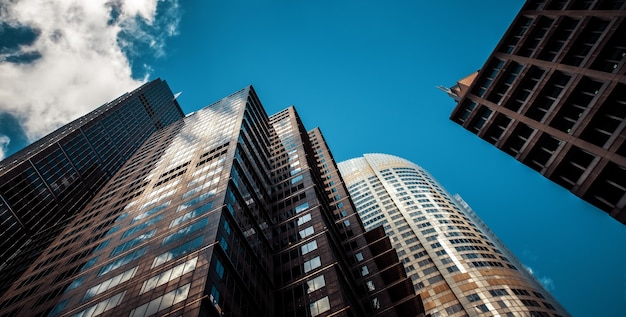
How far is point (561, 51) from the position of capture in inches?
1543

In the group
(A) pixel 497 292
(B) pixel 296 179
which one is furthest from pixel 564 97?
(A) pixel 497 292

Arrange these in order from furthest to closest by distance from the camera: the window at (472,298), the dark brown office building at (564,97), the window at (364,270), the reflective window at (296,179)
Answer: the window at (472,298), the reflective window at (296,179), the window at (364,270), the dark brown office building at (564,97)

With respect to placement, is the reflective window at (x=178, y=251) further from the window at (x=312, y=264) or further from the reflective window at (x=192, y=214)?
the window at (x=312, y=264)

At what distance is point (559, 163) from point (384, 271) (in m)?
25.9

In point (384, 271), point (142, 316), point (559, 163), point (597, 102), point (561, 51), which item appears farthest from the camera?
point (384, 271)

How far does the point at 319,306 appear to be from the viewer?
37.1 m

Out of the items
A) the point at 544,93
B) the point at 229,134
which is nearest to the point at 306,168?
the point at 229,134

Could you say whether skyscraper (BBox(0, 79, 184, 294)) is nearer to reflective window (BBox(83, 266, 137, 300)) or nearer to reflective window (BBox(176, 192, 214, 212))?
reflective window (BBox(83, 266, 137, 300))

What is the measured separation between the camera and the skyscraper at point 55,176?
7831cm

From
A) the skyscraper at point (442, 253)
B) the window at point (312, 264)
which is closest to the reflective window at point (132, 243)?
the window at point (312, 264)

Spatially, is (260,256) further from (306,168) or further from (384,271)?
(306,168)

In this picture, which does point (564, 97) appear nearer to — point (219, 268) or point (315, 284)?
point (315, 284)

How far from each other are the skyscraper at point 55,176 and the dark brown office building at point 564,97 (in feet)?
268

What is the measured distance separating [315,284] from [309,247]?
717 cm
